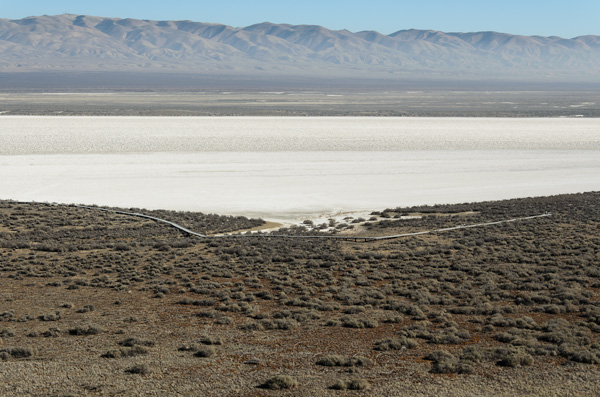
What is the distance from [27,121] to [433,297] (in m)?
66.1

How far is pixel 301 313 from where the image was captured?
49.3 feet

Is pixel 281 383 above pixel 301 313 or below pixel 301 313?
above

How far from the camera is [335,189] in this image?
3928 cm

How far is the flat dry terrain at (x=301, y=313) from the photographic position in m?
11.1

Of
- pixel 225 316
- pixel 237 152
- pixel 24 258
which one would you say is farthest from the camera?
pixel 237 152

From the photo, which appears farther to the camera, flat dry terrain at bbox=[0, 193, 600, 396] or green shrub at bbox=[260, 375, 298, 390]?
flat dry terrain at bbox=[0, 193, 600, 396]

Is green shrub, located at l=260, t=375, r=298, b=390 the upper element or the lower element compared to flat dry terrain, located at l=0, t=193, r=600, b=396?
upper

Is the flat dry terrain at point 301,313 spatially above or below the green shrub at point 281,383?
below

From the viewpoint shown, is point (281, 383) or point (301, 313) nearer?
point (281, 383)

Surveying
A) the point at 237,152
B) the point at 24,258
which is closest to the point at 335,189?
the point at 237,152

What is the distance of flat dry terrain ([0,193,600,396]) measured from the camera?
11.1 metres

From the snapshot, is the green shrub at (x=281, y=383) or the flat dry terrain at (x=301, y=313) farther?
the flat dry terrain at (x=301, y=313)

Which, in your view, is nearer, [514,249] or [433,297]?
[433,297]

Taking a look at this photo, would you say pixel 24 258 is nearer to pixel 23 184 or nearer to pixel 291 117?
pixel 23 184
